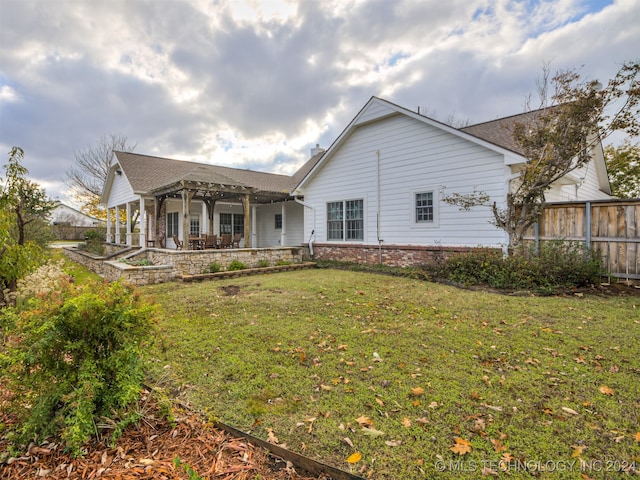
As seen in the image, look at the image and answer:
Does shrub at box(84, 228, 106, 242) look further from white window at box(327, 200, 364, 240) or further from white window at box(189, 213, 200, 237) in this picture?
white window at box(327, 200, 364, 240)

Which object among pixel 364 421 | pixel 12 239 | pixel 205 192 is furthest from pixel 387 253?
pixel 12 239

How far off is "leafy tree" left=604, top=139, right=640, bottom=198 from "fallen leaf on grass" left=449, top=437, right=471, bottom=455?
20175 mm

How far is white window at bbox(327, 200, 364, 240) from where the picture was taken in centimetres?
1218

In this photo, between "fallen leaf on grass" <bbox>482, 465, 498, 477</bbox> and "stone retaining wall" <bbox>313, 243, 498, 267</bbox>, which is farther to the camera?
"stone retaining wall" <bbox>313, 243, 498, 267</bbox>

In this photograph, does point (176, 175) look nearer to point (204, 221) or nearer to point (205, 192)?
point (204, 221)

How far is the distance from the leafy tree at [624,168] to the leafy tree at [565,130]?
36.7ft

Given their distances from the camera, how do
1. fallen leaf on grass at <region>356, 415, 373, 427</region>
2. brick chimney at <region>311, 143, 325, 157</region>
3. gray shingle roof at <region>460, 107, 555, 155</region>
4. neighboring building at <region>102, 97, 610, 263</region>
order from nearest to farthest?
1. fallen leaf on grass at <region>356, 415, 373, 427</region>
2. neighboring building at <region>102, 97, 610, 263</region>
3. gray shingle roof at <region>460, 107, 555, 155</region>
4. brick chimney at <region>311, 143, 325, 157</region>

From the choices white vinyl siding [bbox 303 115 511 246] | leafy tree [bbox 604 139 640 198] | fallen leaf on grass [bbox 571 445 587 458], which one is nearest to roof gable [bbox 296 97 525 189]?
white vinyl siding [bbox 303 115 511 246]

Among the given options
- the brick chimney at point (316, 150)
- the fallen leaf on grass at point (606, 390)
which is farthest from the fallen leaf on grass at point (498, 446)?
the brick chimney at point (316, 150)

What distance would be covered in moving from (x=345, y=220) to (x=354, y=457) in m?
10.9

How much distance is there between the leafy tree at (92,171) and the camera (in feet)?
88.8

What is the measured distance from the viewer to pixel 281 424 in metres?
2.40

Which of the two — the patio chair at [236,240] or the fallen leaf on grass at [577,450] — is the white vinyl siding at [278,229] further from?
the fallen leaf on grass at [577,450]

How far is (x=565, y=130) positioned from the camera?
7723 millimetres
